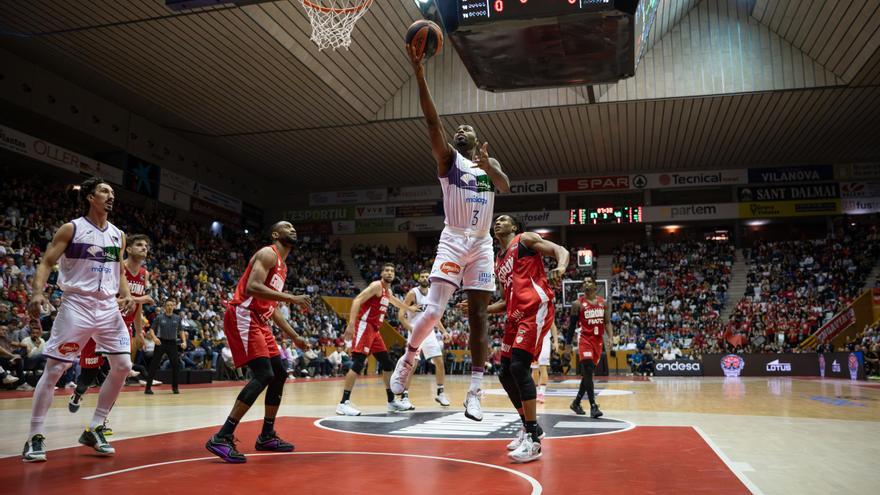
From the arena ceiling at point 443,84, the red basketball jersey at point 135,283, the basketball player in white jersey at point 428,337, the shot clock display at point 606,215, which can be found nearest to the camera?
the red basketball jersey at point 135,283

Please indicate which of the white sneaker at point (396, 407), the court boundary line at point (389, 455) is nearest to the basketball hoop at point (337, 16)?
the white sneaker at point (396, 407)

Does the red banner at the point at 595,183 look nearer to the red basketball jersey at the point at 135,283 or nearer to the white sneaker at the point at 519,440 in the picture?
the red basketball jersey at the point at 135,283

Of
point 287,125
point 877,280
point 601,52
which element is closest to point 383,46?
point 287,125

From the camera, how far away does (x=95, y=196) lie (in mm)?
5219

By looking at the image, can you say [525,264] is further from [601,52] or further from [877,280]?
[877,280]

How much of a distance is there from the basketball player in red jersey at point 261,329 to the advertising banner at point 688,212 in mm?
30729

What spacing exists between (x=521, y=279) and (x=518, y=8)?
5.40 meters

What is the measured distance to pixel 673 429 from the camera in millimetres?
6621

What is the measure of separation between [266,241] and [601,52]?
90.1 feet

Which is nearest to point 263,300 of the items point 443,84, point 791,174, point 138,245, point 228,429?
point 228,429

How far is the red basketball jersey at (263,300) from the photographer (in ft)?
16.9

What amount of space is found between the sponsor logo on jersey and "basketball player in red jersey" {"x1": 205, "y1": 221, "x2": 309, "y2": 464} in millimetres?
1115

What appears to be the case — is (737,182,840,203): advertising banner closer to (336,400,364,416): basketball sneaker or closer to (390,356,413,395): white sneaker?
(336,400,364,416): basketball sneaker

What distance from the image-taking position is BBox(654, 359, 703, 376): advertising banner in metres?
24.6
